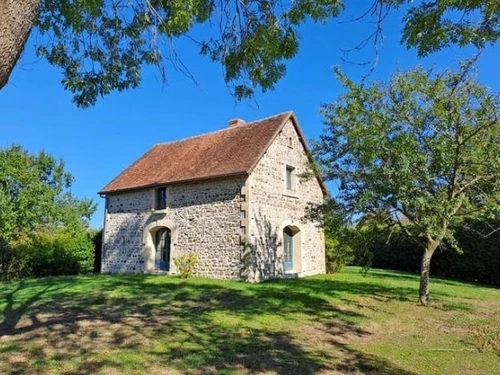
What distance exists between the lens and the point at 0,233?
30.3 metres

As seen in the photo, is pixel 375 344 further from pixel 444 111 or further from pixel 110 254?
pixel 110 254

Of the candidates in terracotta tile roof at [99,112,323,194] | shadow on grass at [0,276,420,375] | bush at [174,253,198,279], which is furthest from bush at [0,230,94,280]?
bush at [174,253,198,279]

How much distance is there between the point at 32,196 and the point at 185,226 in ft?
78.3

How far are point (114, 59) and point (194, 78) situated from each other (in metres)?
1.95

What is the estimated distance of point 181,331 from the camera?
7.10 metres

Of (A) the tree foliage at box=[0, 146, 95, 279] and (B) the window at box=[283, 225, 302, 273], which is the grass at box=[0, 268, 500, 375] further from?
(A) the tree foliage at box=[0, 146, 95, 279]

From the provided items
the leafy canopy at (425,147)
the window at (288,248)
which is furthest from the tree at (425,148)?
the window at (288,248)

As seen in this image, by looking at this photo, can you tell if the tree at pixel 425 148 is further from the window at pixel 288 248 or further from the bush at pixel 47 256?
the bush at pixel 47 256

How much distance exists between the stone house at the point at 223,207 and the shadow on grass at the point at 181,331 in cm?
315

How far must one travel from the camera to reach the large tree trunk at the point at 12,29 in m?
2.47

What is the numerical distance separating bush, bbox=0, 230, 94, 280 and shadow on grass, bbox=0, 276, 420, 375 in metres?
6.67

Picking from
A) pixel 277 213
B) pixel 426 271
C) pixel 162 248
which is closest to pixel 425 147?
pixel 426 271

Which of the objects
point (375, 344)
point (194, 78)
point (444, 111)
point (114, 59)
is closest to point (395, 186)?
point (444, 111)

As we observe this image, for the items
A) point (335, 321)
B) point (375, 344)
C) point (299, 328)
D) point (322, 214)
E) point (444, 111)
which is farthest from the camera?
point (322, 214)
